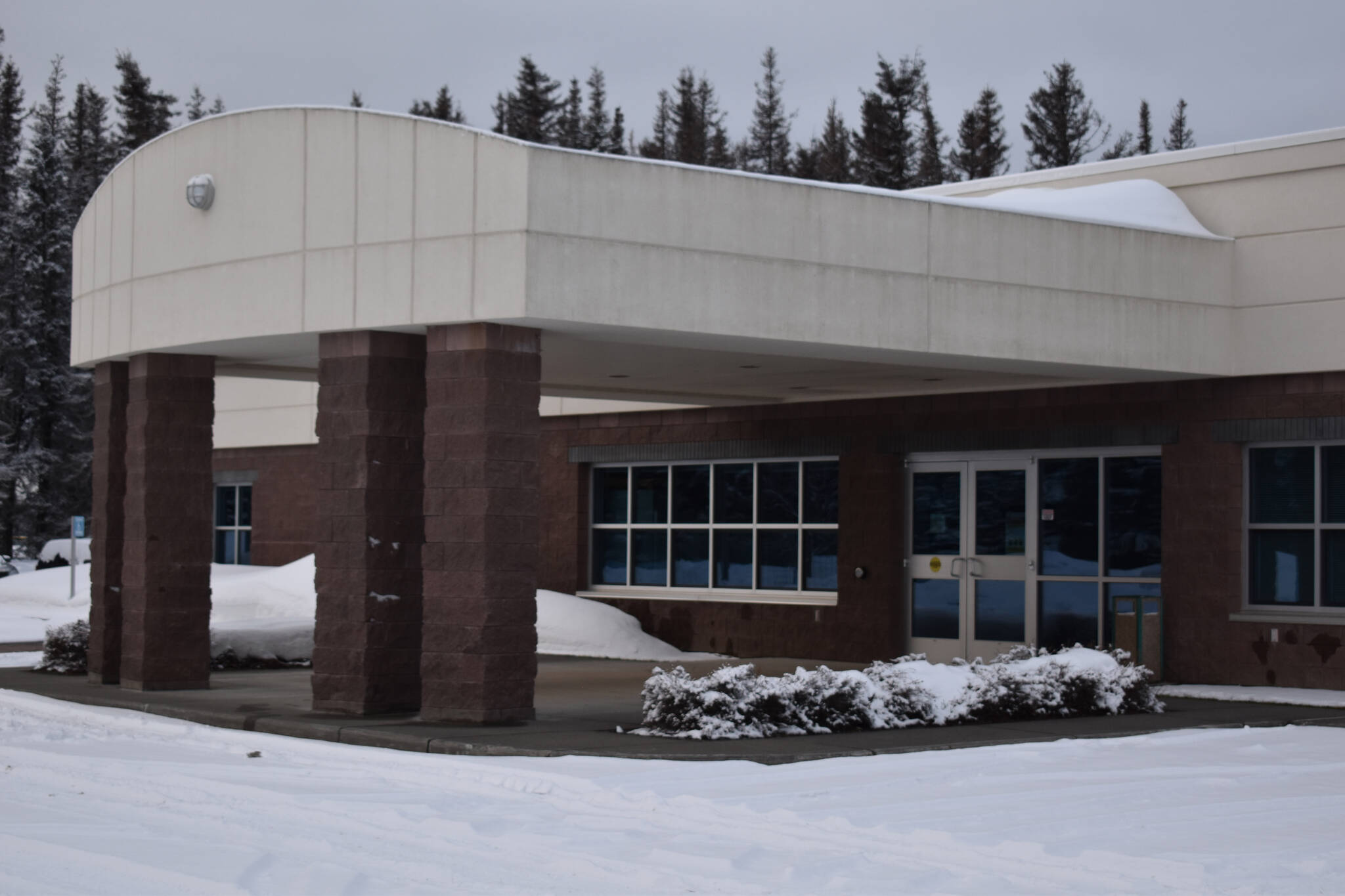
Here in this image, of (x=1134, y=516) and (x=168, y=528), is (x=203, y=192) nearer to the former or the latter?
(x=168, y=528)

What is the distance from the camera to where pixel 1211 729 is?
1468cm

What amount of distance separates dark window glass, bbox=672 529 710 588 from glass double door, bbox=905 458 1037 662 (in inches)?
137

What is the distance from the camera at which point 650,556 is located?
24797mm

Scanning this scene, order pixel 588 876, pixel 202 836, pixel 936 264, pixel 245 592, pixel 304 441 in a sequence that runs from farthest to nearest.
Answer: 1. pixel 304 441
2. pixel 245 592
3. pixel 936 264
4. pixel 202 836
5. pixel 588 876

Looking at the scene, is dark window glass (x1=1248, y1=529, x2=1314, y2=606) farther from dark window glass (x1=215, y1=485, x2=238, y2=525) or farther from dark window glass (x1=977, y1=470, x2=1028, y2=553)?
dark window glass (x1=215, y1=485, x2=238, y2=525)

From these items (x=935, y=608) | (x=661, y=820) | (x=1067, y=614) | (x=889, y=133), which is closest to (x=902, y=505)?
(x=935, y=608)

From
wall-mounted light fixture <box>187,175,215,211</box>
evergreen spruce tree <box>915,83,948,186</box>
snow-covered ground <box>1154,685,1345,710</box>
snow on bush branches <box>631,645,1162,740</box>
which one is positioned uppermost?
evergreen spruce tree <box>915,83,948,186</box>

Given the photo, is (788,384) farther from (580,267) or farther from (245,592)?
(245,592)

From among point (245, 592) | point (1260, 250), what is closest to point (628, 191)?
point (1260, 250)

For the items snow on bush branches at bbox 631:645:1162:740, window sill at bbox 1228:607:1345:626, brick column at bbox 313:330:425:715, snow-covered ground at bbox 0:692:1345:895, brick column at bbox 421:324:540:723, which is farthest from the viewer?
window sill at bbox 1228:607:1345:626

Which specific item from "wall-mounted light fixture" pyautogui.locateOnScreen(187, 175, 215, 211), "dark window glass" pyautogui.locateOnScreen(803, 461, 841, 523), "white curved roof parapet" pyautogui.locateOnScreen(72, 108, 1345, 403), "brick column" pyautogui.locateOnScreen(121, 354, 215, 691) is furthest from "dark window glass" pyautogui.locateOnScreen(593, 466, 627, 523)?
"wall-mounted light fixture" pyautogui.locateOnScreen(187, 175, 215, 211)

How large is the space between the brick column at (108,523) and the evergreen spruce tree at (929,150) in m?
45.3

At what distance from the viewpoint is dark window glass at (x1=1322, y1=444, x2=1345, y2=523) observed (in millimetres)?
18031

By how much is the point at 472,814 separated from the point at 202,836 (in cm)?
155
